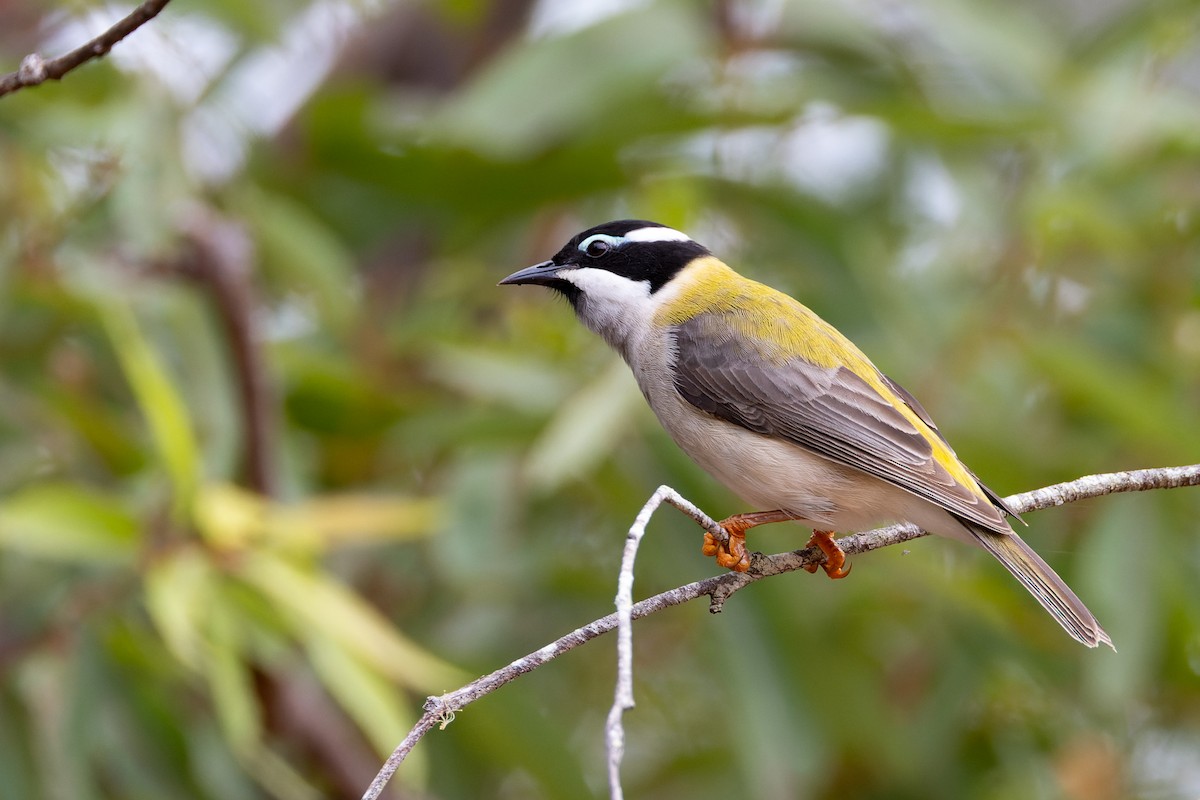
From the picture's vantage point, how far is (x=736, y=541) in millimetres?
3496

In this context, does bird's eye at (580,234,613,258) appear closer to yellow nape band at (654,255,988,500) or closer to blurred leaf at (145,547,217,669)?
yellow nape band at (654,255,988,500)

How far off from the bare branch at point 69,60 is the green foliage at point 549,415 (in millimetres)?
1815

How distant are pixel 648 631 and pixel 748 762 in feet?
3.47

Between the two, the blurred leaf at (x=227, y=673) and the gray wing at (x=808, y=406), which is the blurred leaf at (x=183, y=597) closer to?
the blurred leaf at (x=227, y=673)

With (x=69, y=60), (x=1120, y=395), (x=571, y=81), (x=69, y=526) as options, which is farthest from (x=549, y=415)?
(x=69, y=60)

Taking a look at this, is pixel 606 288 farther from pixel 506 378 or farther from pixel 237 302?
pixel 237 302

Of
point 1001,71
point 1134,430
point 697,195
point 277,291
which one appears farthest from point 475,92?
point 1134,430

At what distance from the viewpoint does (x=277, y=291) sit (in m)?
6.20

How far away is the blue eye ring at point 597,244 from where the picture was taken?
4.34m

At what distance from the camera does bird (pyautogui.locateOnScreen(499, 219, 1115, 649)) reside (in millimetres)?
3564

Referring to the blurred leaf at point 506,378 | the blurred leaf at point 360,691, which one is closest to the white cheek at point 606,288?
the blurred leaf at point 506,378

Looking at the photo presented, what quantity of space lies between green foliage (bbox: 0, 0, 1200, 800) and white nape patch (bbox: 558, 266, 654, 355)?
28cm

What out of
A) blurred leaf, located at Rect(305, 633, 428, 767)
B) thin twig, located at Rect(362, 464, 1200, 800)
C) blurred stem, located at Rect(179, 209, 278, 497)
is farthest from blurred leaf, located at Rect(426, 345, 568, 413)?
thin twig, located at Rect(362, 464, 1200, 800)

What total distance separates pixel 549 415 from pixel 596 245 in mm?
794
